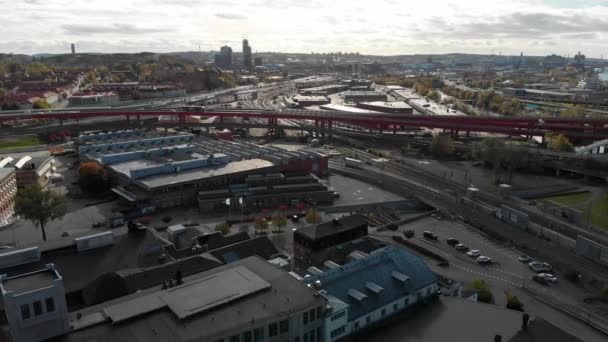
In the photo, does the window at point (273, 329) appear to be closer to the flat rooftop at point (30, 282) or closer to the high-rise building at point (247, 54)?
the flat rooftop at point (30, 282)

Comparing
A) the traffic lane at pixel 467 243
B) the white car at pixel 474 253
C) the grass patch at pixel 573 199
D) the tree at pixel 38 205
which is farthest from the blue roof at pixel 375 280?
the grass patch at pixel 573 199

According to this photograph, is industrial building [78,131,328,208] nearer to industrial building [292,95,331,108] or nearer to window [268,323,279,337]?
window [268,323,279,337]

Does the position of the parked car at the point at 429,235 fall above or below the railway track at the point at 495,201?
below

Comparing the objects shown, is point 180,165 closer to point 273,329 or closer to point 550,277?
point 273,329

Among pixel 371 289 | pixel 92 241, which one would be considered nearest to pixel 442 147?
pixel 371 289

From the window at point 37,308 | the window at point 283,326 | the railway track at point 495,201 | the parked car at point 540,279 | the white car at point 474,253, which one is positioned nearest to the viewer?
the window at point 37,308

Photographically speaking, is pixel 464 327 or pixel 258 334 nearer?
pixel 258 334
